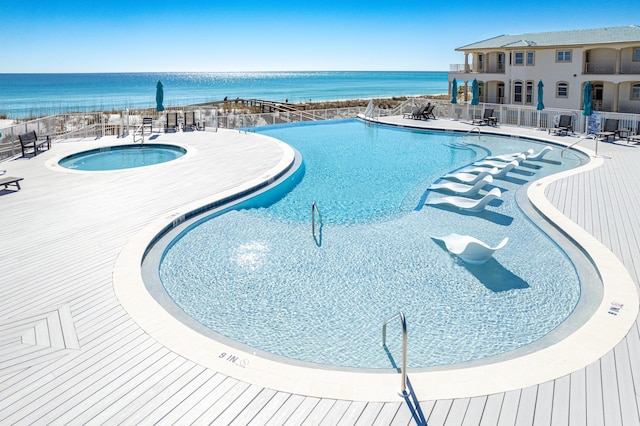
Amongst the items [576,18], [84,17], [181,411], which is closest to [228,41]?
[84,17]

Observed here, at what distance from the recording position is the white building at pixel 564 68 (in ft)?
80.7

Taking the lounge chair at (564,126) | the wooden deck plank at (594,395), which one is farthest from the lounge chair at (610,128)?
the wooden deck plank at (594,395)

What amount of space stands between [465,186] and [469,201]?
1.04 meters

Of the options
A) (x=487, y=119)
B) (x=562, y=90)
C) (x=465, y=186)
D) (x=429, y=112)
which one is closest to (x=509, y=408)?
(x=465, y=186)

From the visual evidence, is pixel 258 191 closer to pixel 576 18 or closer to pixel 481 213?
pixel 481 213

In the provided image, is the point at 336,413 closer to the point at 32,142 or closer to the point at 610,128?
the point at 32,142

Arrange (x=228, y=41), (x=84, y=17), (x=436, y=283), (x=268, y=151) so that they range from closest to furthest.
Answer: (x=436, y=283) < (x=268, y=151) < (x=84, y=17) < (x=228, y=41)

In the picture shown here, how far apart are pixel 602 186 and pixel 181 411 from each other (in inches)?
398

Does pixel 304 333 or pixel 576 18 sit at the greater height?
pixel 576 18

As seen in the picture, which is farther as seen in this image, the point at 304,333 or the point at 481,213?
the point at 481,213

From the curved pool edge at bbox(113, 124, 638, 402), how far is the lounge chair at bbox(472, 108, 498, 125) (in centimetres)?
1622

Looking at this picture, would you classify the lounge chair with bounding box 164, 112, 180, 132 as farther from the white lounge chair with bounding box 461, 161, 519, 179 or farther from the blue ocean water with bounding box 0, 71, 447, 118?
the blue ocean water with bounding box 0, 71, 447, 118

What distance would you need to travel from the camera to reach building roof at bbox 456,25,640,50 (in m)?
24.7

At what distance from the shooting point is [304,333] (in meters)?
5.53
